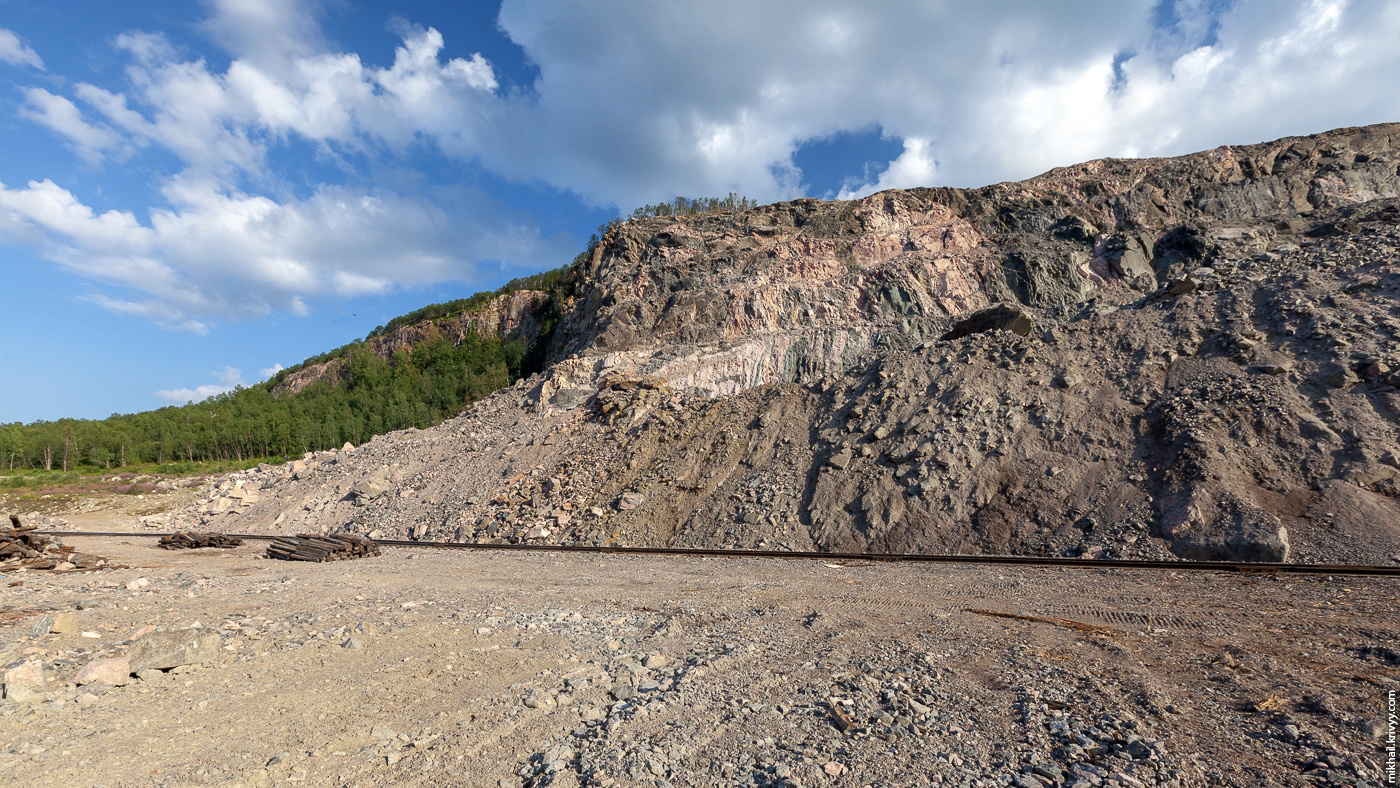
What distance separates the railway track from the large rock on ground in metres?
8.94

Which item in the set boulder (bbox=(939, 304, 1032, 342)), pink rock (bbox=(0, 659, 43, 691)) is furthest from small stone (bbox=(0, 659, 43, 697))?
boulder (bbox=(939, 304, 1032, 342))

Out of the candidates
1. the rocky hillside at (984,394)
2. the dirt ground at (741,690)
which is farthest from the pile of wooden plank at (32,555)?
the rocky hillside at (984,394)

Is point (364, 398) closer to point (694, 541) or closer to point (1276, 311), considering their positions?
point (694, 541)

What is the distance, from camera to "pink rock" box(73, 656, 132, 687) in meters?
4.61

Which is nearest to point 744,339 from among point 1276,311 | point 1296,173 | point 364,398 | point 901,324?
point 901,324

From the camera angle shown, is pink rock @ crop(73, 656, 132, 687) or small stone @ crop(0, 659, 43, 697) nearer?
small stone @ crop(0, 659, 43, 697)

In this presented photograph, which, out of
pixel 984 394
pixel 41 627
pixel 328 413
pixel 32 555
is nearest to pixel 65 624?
pixel 41 627

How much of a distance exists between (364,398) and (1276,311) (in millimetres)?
67747

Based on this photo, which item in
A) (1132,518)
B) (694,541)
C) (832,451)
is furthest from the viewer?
(832,451)

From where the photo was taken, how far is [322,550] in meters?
14.0

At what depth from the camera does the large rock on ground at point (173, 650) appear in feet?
16.1

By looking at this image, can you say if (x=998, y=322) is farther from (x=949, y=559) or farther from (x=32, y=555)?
(x=32, y=555)

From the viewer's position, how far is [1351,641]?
205 inches

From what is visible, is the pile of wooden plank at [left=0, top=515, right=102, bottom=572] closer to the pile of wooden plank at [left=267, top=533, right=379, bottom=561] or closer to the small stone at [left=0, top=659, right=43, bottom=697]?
the pile of wooden plank at [left=267, top=533, right=379, bottom=561]
